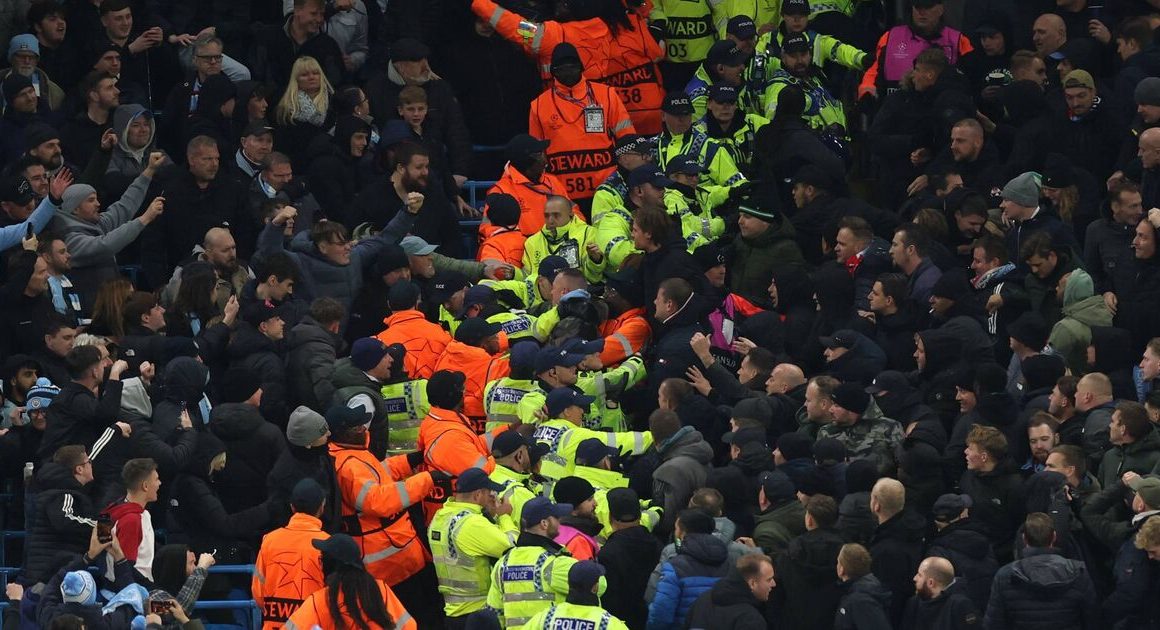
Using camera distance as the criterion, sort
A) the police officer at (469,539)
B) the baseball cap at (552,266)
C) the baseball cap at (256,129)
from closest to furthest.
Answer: the police officer at (469,539) → the baseball cap at (552,266) → the baseball cap at (256,129)

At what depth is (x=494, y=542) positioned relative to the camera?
580 inches

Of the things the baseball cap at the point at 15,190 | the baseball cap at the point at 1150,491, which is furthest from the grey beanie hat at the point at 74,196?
the baseball cap at the point at 1150,491

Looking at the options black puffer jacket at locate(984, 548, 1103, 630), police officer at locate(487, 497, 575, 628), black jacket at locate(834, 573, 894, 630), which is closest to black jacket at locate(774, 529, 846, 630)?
black jacket at locate(834, 573, 894, 630)

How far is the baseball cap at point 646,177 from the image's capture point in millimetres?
18641

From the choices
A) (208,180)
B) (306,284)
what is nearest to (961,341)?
(306,284)

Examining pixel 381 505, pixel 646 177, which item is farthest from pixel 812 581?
pixel 646 177

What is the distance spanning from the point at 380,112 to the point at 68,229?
3.24 m

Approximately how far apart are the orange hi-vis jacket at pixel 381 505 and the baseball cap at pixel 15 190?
13.5ft

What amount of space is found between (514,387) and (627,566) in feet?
7.01

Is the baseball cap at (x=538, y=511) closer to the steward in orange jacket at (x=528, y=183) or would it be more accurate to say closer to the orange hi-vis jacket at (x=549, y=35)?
the steward in orange jacket at (x=528, y=183)

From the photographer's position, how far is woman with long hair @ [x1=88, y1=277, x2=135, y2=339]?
17.3 metres

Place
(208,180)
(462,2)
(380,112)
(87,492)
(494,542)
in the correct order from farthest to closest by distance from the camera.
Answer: (462,2) → (380,112) → (208,180) → (87,492) → (494,542)

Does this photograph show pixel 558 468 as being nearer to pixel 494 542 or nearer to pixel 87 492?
pixel 494 542

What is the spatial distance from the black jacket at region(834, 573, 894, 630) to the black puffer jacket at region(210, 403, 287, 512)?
4.05 meters
